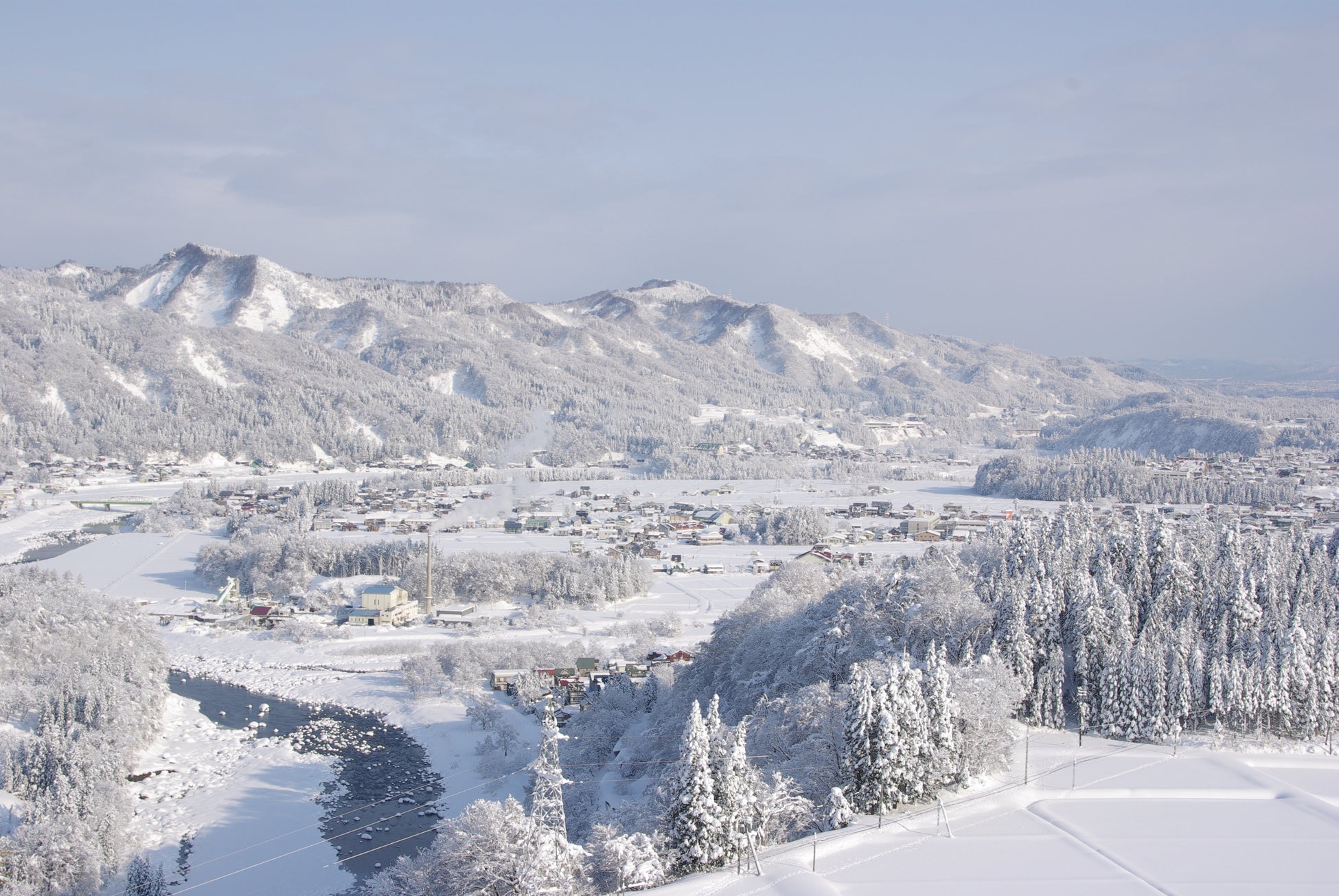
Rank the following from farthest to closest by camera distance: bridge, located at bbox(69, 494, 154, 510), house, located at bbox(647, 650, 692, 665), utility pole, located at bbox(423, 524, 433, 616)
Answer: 1. bridge, located at bbox(69, 494, 154, 510)
2. utility pole, located at bbox(423, 524, 433, 616)
3. house, located at bbox(647, 650, 692, 665)

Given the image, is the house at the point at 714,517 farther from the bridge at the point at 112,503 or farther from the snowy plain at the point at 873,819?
the bridge at the point at 112,503

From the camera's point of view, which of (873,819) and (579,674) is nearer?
(873,819)

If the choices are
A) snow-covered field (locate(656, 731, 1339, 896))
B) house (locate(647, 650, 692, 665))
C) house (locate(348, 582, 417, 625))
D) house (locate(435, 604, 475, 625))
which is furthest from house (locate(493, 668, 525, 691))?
snow-covered field (locate(656, 731, 1339, 896))

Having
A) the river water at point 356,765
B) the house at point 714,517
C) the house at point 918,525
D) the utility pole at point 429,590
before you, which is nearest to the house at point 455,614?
the utility pole at point 429,590

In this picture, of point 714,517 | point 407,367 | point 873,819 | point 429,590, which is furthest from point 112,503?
point 873,819

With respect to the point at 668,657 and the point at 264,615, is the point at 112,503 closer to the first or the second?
the point at 264,615


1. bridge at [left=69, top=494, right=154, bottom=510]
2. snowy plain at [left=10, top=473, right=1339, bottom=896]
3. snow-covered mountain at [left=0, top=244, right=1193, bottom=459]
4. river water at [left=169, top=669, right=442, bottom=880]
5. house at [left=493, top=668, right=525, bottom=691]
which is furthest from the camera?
snow-covered mountain at [left=0, top=244, right=1193, bottom=459]

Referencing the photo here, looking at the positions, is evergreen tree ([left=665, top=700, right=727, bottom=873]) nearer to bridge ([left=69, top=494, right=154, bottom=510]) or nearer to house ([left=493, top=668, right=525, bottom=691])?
house ([left=493, top=668, right=525, bottom=691])
